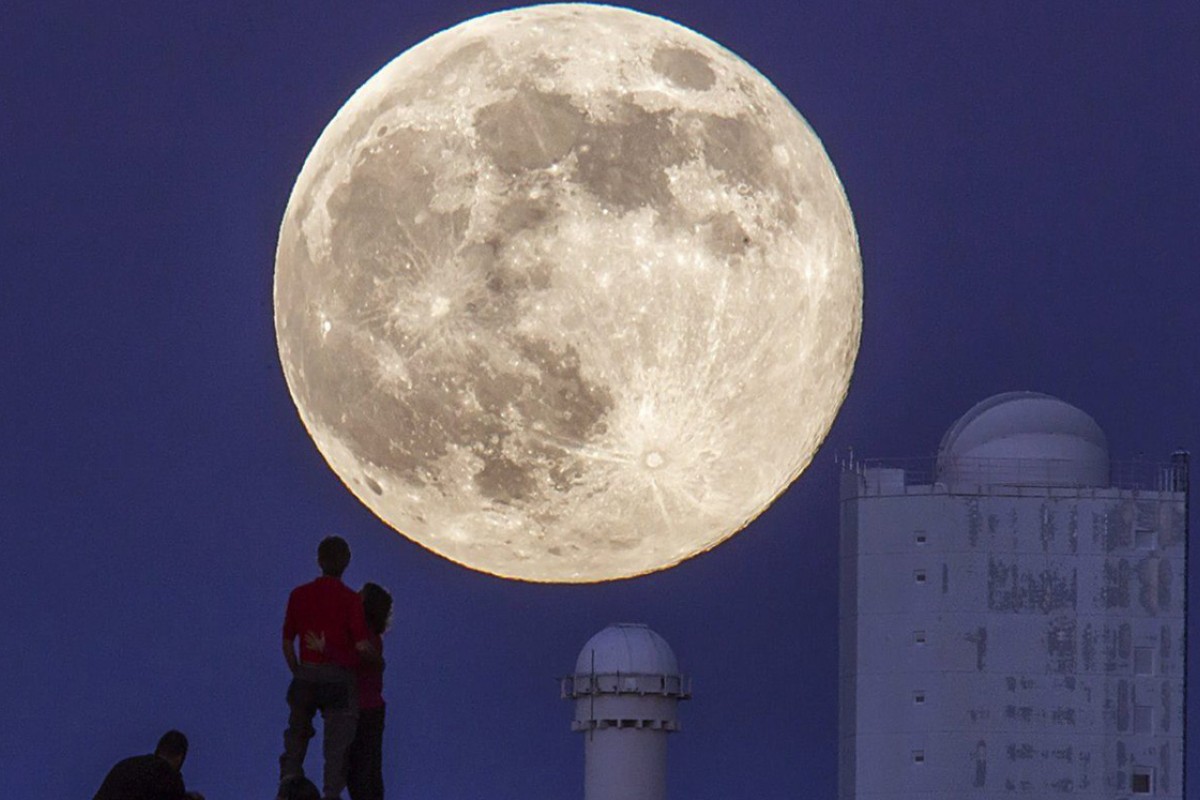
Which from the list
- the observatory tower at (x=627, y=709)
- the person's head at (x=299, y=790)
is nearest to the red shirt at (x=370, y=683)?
the person's head at (x=299, y=790)

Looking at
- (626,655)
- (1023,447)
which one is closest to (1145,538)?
(1023,447)

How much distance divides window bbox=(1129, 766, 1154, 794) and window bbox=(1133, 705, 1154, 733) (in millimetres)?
1334

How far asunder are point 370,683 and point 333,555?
993 mm

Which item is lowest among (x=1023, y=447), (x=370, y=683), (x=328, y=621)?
(x=370, y=683)

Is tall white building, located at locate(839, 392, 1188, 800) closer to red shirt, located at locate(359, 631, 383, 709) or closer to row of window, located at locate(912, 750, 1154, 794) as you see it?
row of window, located at locate(912, 750, 1154, 794)

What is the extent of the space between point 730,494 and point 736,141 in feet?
7.78

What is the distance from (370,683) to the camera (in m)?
23.2

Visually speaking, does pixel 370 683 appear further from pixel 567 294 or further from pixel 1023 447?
pixel 1023 447

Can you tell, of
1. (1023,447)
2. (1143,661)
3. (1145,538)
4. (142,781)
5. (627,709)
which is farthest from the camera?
(1145,538)

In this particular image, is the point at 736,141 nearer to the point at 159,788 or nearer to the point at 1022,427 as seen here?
the point at 159,788

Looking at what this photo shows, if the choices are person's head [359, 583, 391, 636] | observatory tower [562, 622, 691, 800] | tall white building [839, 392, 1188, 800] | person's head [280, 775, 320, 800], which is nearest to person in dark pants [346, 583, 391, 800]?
person's head [359, 583, 391, 636]

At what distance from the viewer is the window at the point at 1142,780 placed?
10719 cm

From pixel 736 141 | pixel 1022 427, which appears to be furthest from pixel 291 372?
pixel 1022 427

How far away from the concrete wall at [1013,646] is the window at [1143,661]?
6cm
